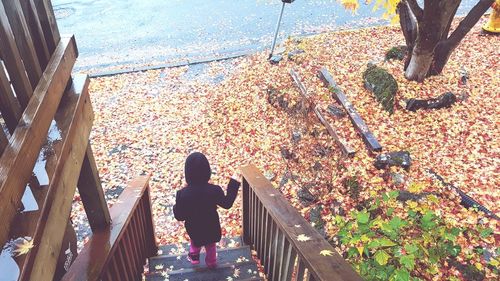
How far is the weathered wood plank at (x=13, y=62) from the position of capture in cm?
181

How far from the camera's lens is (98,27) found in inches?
538

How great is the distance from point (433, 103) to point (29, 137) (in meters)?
7.72

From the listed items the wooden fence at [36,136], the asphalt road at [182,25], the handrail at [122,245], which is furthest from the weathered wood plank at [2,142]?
the asphalt road at [182,25]

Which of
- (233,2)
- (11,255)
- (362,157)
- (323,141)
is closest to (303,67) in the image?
(323,141)

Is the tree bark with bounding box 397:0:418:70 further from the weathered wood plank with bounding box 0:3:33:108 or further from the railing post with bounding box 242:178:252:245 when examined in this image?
the weathered wood plank with bounding box 0:3:33:108

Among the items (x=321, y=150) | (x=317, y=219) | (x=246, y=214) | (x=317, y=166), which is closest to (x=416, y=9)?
(x=321, y=150)

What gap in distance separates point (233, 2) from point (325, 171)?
399 inches

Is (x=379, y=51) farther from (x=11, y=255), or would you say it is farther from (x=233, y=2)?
(x=11, y=255)

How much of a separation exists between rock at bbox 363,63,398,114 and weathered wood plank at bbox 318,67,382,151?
0.65 m

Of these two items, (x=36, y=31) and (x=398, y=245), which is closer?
(x=36, y=31)

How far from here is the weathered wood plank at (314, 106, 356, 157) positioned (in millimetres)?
6900

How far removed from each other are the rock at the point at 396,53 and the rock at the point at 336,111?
8.56ft

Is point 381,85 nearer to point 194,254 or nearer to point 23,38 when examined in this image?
point 194,254

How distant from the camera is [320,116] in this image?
7.89 metres
